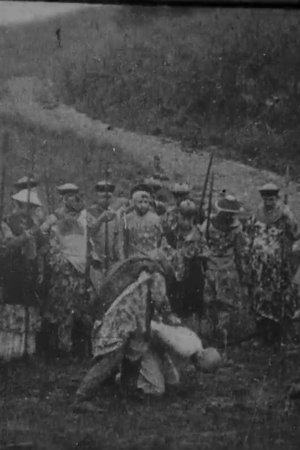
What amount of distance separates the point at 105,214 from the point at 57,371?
120 centimetres

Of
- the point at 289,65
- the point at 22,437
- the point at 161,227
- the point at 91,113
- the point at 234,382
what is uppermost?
the point at 289,65

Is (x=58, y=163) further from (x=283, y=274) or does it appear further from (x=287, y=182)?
(x=283, y=274)

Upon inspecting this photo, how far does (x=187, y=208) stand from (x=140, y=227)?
378 mm

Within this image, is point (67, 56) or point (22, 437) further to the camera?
point (67, 56)

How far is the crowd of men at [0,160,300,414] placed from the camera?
674cm

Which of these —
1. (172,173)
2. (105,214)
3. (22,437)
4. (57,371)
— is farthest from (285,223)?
(22,437)

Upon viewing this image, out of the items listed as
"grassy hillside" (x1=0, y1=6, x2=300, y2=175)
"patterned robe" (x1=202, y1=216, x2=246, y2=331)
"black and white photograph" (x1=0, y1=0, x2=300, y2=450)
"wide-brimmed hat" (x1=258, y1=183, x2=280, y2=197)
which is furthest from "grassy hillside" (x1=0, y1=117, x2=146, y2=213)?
"wide-brimmed hat" (x1=258, y1=183, x2=280, y2=197)

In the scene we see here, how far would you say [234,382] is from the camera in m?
6.70

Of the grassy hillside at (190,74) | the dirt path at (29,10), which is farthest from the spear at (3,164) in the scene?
the dirt path at (29,10)

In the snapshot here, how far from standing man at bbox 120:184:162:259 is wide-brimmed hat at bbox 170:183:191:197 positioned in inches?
7.1

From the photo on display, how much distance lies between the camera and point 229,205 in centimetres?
692

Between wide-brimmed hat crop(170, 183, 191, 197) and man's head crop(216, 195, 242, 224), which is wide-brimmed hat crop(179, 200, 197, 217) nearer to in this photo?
wide-brimmed hat crop(170, 183, 191, 197)

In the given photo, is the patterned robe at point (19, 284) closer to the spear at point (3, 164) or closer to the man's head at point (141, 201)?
the spear at point (3, 164)

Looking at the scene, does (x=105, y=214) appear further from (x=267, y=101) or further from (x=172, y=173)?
(x=267, y=101)
